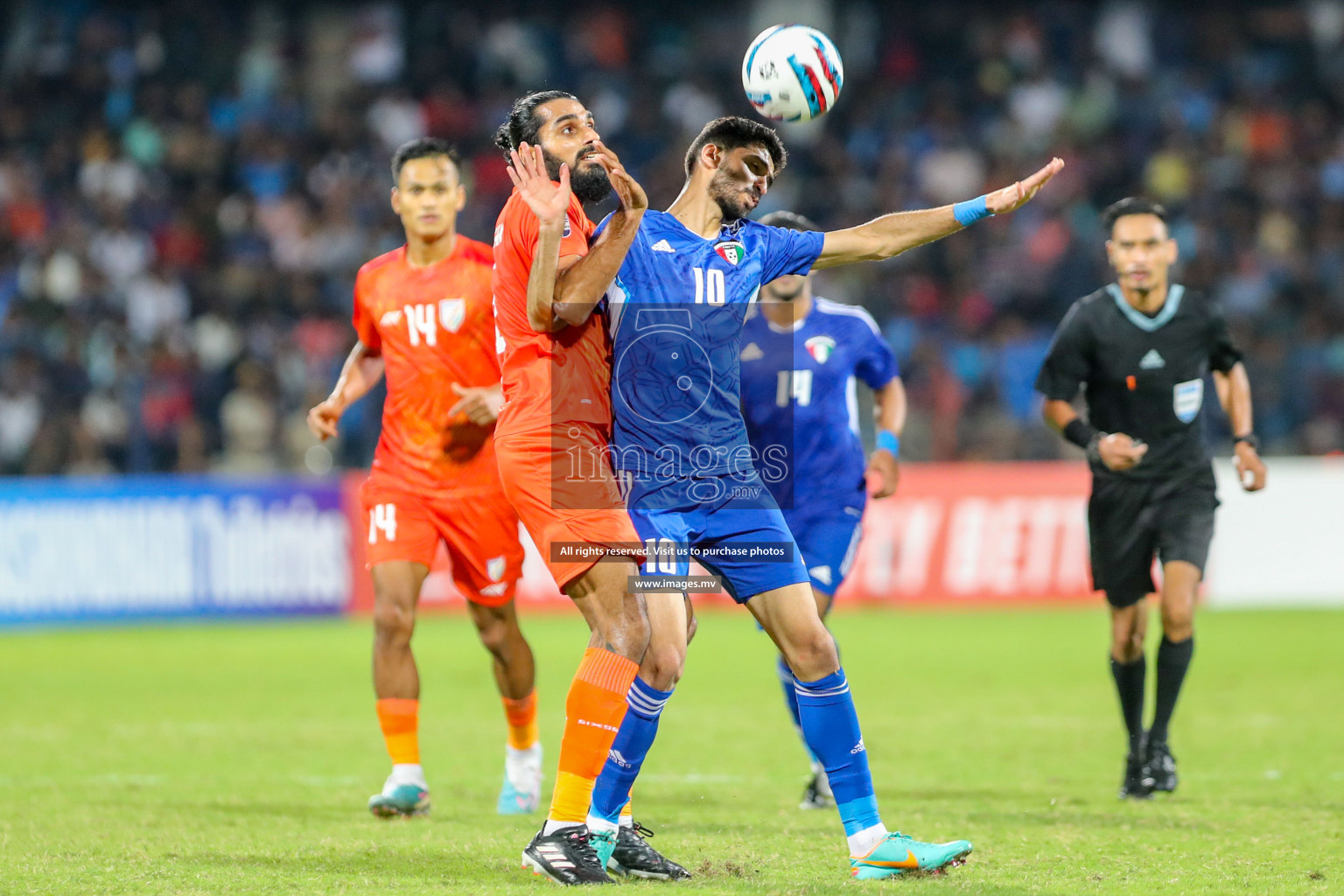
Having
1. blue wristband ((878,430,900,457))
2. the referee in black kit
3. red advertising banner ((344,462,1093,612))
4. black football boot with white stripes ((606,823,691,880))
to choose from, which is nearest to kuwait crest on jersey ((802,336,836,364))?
blue wristband ((878,430,900,457))

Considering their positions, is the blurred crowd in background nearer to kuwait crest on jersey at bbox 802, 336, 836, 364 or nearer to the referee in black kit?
kuwait crest on jersey at bbox 802, 336, 836, 364

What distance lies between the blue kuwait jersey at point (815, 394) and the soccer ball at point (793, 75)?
1824 mm

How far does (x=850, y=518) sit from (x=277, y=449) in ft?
33.8

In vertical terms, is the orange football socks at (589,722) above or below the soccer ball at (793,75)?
below

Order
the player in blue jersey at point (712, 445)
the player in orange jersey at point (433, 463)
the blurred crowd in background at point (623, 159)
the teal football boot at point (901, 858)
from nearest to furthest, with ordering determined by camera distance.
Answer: the teal football boot at point (901, 858)
the player in blue jersey at point (712, 445)
the player in orange jersey at point (433, 463)
the blurred crowd in background at point (623, 159)

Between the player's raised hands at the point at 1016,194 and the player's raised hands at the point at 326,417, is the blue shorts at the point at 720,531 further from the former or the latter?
the player's raised hands at the point at 326,417

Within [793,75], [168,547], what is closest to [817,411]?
[793,75]

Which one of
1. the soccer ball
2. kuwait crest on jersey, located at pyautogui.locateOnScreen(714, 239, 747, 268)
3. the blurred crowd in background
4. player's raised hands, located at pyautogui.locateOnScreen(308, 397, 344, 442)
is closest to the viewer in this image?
kuwait crest on jersey, located at pyautogui.locateOnScreen(714, 239, 747, 268)

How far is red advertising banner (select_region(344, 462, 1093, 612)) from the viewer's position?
16.3 meters

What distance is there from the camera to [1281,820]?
21.3 feet

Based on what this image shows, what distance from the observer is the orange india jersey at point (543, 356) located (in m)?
5.66

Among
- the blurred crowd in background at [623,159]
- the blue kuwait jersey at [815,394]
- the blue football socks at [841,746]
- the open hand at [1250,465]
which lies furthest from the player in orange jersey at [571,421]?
the blurred crowd in background at [623,159]

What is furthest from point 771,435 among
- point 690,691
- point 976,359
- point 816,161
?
point 816,161

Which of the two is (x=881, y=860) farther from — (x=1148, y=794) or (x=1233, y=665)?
(x=1233, y=665)
